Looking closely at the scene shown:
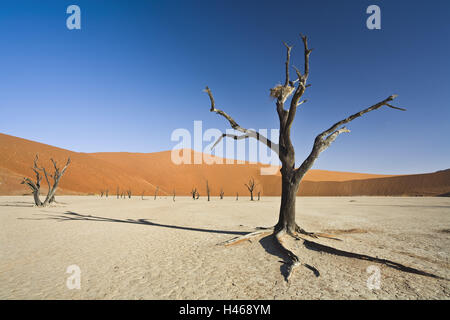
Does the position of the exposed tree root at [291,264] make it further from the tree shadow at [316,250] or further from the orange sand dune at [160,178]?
the orange sand dune at [160,178]

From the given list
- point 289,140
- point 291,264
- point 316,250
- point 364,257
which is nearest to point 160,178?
point 289,140

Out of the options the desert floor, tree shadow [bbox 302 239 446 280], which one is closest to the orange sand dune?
the desert floor

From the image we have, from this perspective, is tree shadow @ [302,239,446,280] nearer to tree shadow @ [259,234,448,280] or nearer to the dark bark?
tree shadow @ [259,234,448,280]

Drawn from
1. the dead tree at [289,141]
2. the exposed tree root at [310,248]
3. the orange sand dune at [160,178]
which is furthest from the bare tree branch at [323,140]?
the orange sand dune at [160,178]

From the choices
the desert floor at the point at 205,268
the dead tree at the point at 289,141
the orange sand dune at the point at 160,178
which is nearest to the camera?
the desert floor at the point at 205,268

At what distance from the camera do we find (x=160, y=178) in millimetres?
77000

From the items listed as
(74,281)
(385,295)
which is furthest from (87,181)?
(385,295)

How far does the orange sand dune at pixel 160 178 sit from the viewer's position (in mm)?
50469

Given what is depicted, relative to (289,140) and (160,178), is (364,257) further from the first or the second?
(160,178)

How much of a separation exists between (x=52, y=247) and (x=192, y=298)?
19.2ft

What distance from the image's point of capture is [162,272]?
4.39 meters

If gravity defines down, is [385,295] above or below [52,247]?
above
